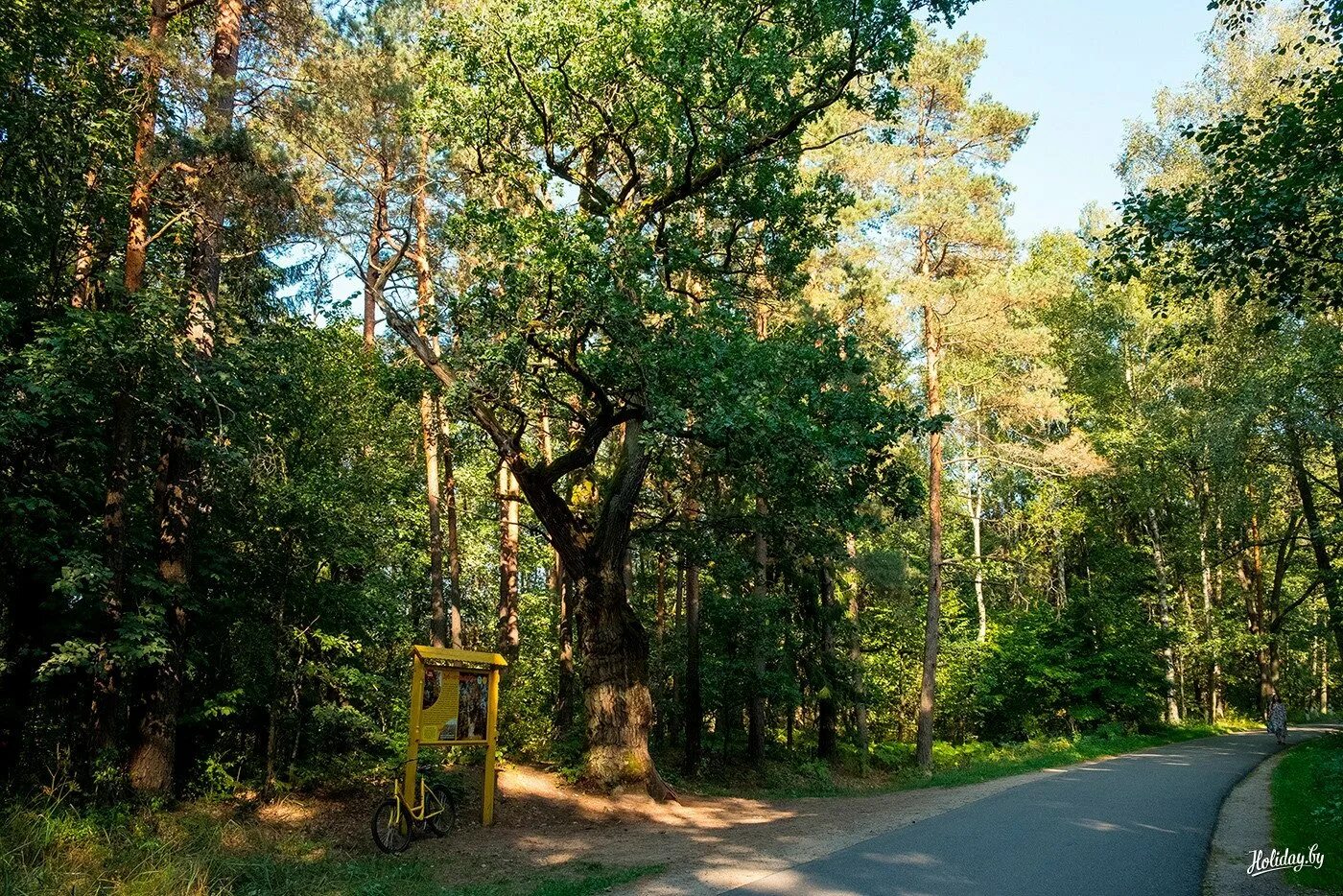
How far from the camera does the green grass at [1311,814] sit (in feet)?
22.0

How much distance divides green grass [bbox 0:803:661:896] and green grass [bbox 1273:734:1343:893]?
5.60 meters

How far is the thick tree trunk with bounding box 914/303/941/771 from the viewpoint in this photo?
65.7 ft

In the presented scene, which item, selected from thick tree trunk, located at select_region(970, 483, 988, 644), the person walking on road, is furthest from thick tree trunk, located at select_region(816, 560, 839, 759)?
the person walking on road

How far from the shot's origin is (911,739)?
3594cm

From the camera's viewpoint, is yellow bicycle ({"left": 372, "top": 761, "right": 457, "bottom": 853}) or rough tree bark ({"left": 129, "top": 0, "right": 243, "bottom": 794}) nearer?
yellow bicycle ({"left": 372, "top": 761, "right": 457, "bottom": 853})

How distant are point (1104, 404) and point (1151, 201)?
26403 millimetres

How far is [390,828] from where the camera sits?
948cm

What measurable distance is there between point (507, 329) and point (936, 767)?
1681 cm

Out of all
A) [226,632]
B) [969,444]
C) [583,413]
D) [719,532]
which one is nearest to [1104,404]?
[969,444]

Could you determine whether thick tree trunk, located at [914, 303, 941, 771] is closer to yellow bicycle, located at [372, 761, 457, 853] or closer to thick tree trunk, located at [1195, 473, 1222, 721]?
yellow bicycle, located at [372, 761, 457, 853]

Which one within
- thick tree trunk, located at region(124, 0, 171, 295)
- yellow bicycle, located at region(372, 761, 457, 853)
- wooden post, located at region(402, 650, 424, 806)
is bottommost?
yellow bicycle, located at region(372, 761, 457, 853)

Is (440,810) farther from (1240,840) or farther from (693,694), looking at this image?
(1240,840)

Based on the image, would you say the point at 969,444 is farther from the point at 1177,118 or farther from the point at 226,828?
the point at 226,828

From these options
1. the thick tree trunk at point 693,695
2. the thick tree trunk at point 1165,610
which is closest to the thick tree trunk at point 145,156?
the thick tree trunk at point 693,695
